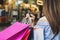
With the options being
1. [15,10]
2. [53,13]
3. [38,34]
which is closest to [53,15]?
[53,13]

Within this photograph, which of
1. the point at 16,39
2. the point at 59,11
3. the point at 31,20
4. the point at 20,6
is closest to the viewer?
the point at 59,11

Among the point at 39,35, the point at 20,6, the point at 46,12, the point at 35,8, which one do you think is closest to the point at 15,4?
the point at 20,6

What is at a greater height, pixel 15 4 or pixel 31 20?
pixel 15 4

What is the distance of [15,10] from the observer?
2.40 m

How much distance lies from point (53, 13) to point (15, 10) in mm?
1463

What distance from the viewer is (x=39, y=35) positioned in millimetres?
1167

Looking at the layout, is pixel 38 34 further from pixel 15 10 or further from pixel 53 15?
pixel 15 10

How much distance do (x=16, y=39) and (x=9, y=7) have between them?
1.32 metres

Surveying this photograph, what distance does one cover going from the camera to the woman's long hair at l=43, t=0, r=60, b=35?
96 cm

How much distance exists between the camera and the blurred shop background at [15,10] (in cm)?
230

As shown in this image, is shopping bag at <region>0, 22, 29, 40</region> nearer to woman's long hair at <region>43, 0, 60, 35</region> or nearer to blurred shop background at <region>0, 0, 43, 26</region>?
woman's long hair at <region>43, 0, 60, 35</region>

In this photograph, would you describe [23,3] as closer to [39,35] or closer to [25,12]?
[25,12]

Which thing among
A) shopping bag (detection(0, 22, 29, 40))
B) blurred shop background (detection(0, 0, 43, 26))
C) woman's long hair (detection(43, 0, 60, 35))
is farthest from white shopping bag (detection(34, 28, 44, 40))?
blurred shop background (detection(0, 0, 43, 26))

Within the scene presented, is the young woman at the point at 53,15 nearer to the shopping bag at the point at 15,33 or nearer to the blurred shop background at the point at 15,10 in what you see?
the shopping bag at the point at 15,33
